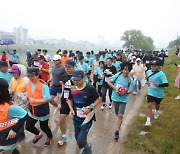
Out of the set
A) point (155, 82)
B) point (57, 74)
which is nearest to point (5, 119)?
point (57, 74)

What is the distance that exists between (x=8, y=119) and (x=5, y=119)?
37 millimetres

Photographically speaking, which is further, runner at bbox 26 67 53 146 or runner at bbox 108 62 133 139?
runner at bbox 108 62 133 139

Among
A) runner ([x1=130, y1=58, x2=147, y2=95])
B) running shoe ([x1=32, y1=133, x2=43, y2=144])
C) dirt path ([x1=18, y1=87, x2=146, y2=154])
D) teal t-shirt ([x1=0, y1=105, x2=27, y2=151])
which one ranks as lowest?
dirt path ([x1=18, y1=87, x2=146, y2=154])

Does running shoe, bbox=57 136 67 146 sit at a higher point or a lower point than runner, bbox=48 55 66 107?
lower

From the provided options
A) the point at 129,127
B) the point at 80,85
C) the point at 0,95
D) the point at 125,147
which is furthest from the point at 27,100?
the point at 129,127

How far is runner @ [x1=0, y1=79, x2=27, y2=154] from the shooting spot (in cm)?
277

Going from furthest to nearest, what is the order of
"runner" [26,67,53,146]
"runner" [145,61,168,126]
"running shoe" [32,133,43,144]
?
1. "runner" [145,61,168,126]
2. "running shoe" [32,133,43,144]
3. "runner" [26,67,53,146]

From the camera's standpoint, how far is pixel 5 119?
282 centimetres

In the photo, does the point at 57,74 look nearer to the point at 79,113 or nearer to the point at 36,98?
the point at 36,98

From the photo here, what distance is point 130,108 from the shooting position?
814 centimetres

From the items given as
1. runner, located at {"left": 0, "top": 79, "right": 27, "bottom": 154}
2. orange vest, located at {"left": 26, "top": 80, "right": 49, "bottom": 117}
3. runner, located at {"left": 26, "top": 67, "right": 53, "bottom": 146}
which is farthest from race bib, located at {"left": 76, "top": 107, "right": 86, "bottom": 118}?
runner, located at {"left": 0, "top": 79, "right": 27, "bottom": 154}

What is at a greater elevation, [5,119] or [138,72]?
[5,119]

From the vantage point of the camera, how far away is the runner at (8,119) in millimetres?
2771

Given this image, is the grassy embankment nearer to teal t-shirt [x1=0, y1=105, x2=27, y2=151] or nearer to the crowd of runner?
the crowd of runner
